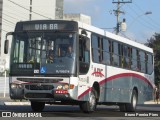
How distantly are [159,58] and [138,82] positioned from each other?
44885 mm

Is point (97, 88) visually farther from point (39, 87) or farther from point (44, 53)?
point (44, 53)

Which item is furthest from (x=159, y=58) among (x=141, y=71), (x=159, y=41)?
(x=141, y=71)

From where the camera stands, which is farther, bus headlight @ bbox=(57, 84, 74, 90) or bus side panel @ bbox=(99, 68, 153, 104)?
bus side panel @ bbox=(99, 68, 153, 104)

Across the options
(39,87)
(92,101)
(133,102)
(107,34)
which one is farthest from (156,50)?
(39,87)

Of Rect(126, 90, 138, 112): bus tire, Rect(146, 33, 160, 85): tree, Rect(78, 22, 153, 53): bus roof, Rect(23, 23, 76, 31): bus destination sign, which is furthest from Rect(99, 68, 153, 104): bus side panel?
Rect(146, 33, 160, 85): tree

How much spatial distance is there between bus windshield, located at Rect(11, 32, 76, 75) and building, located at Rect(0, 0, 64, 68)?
111590 mm

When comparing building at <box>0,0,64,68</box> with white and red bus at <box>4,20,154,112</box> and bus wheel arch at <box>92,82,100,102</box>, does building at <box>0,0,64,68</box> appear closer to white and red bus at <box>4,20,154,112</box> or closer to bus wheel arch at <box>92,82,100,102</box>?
bus wheel arch at <box>92,82,100,102</box>

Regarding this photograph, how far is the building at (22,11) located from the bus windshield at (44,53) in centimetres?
11159

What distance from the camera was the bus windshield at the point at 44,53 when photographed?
18406mm

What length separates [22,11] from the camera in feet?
→ 473

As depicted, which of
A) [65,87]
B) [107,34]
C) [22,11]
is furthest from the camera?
[22,11]

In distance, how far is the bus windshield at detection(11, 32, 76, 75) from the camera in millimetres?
18406

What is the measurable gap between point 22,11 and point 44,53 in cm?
12732

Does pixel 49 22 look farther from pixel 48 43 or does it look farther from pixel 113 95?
pixel 113 95
